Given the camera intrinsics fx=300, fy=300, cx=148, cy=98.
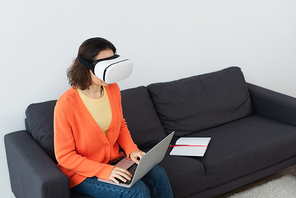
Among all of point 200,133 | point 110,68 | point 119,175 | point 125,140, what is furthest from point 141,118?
point 110,68

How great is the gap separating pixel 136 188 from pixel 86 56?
28.6 inches

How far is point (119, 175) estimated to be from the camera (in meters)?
1.55

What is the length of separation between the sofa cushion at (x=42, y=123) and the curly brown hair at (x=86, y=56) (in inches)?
20.1

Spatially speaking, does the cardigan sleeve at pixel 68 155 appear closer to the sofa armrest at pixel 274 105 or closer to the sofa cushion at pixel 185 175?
the sofa cushion at pixel 185 175

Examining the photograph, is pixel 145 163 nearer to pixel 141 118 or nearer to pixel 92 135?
pixel 92 135

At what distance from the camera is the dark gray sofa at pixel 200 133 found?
5.93 feet

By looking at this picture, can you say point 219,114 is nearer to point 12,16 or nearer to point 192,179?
point 192,179

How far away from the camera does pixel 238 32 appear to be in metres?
3.04

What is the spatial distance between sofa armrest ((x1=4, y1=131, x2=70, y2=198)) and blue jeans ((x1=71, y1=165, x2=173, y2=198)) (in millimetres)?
120

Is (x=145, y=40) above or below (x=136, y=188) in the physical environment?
above

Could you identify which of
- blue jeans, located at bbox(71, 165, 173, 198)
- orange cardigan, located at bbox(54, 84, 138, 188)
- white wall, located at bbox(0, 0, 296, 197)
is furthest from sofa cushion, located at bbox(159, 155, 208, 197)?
white wall, located at bbox(0, 0, 296, 197)

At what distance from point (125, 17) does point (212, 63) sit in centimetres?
103

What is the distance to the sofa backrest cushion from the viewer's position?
2430mm

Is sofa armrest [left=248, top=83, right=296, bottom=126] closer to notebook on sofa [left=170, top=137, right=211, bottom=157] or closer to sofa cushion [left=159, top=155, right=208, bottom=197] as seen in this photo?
notebook on sofa [left=170, top=137, right=211, bottom=157]
